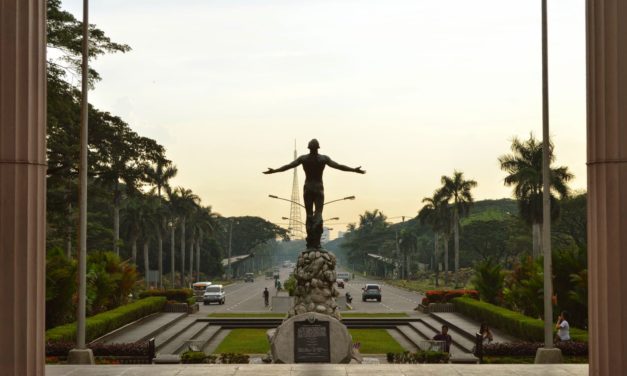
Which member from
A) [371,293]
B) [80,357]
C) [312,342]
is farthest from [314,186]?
[371,293]

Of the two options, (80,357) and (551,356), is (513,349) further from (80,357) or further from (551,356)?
(80,357)

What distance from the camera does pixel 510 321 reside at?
3478 centimetres

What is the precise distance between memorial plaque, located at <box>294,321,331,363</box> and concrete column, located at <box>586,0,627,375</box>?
41.8 ft

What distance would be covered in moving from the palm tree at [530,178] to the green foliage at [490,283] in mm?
8187

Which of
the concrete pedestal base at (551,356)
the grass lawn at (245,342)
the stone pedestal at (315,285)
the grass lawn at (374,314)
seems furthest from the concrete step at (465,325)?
the stone pedestal at (315,285)

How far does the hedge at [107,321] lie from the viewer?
28.1m

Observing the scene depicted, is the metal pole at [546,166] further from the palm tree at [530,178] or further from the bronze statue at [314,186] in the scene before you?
the palm tree at [530,178]

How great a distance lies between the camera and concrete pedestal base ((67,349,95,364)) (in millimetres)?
22672

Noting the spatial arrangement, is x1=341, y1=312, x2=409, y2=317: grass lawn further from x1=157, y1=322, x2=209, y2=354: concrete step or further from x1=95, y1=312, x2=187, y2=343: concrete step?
x1=157, y1=322, x2=209, y2=354: concrete step
